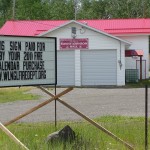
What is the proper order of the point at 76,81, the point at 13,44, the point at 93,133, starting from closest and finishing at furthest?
the point at 13,44 → the point at 93,133 → the point at 76,81

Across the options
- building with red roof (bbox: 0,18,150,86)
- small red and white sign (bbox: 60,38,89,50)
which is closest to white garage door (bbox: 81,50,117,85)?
building with red roof (bbox: 0,18,150,86)

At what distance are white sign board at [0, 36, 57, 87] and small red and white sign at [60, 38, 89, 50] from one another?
21.4m

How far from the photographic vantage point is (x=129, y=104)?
1930 centimetres

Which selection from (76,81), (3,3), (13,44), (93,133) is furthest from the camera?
(3,3)

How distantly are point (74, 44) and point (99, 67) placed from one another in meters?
2.21

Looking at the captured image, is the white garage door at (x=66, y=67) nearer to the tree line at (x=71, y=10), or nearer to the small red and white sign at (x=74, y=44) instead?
the small red and white sign at (x=74, y=44)

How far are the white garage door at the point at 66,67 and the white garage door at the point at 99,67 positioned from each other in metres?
0.68

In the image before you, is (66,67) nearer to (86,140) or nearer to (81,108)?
(81,108)

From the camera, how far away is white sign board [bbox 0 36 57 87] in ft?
30.3

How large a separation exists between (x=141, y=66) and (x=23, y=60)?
88.5 ft

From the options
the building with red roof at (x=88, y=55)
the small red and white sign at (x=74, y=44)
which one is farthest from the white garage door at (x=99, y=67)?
the small red and white sign at (x=74, y=44)

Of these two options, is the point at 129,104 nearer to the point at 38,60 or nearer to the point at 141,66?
the point at 38,60

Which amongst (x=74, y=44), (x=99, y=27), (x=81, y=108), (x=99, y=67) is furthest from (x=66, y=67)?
(x=81, y=108)

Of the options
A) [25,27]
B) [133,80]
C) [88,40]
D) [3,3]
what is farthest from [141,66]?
[3,3]
